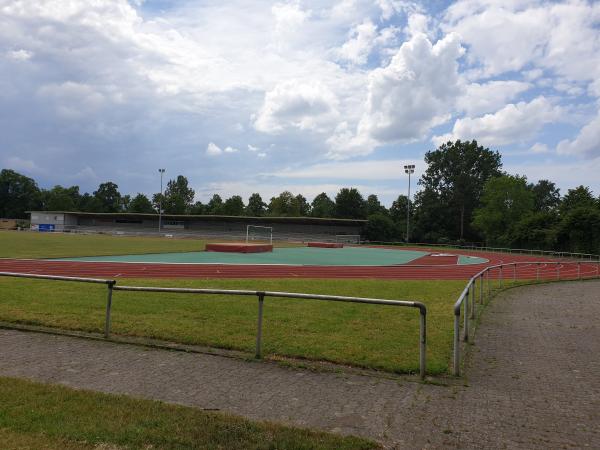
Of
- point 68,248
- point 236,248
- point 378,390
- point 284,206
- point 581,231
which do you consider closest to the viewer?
point 378,390

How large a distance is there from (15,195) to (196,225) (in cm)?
7714

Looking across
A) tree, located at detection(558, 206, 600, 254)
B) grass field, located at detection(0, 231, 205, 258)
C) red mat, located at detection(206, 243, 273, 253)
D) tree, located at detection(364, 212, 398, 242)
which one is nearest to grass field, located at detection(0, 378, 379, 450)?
grass field, located at detection(0, 231, 205, 258)

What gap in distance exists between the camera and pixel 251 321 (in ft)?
27.7

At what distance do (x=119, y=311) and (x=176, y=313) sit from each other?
1.11 meters

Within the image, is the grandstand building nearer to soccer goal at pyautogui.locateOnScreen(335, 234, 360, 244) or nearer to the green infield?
soccer goal at pyautogui.locateOnScreen(335, 234, 360, 244)

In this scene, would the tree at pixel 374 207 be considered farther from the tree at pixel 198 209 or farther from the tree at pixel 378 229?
the tree at pixel 198 209

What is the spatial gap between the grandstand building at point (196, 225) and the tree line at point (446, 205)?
663 cm

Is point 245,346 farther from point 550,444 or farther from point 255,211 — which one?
point 255,211


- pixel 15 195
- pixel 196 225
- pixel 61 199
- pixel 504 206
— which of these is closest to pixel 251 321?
pixel 504 206

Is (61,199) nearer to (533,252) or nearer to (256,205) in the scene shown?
(256,205)

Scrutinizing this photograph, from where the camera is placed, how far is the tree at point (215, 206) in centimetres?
12586

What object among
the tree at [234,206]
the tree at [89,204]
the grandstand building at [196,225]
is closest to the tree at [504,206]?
the grandstand building at [196,225]

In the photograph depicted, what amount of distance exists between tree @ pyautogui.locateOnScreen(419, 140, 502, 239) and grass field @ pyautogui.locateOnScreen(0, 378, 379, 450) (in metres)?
85.2

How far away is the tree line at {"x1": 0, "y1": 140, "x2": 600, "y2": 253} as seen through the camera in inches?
2061
